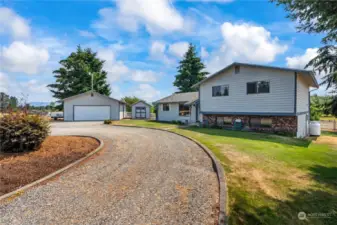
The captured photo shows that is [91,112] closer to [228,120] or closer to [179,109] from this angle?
[179,109]

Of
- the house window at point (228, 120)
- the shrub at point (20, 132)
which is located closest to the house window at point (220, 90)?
the house window at point (228, 120)

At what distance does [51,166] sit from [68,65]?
1398 inches

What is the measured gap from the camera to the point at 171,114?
973 inches

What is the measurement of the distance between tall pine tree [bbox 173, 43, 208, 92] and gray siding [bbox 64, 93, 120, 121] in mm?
17044

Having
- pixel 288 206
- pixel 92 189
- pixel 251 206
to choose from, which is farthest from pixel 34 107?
pixel 288 206

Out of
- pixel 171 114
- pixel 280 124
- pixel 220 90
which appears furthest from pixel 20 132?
pixel 171 114

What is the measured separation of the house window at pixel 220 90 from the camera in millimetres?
17188

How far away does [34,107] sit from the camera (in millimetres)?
8711

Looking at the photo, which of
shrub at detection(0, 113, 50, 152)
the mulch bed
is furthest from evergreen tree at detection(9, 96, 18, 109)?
the mulch bed

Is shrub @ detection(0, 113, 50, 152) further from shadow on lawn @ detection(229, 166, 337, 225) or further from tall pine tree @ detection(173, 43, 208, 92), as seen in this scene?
tall pine tree @ detection(173, 43, 208, 92)

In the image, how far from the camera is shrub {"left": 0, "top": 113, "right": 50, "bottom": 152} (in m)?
7.15

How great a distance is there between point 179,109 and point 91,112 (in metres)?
13.5

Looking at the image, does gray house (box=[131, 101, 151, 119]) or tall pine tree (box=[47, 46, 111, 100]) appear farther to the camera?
tall pine tree (box=[47, 46, 111, 100])

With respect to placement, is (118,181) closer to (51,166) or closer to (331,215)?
(51,166)
